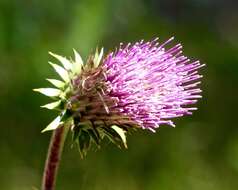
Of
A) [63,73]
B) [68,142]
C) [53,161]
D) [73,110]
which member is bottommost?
[53,161]

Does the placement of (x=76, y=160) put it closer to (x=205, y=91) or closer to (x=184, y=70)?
(x=205, y=91)

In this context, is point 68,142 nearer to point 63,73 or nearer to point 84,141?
point 63,73

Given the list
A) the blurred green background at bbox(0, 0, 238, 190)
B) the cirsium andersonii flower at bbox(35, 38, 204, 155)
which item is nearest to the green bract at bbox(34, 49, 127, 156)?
the cirsium andersonii flower at bbox(35, 38, 204, 155)

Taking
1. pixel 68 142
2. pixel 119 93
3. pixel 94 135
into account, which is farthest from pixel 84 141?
pixel 68 142

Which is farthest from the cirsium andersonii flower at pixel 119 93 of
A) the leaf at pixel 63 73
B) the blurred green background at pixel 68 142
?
the blurred green background at pixel 68 142

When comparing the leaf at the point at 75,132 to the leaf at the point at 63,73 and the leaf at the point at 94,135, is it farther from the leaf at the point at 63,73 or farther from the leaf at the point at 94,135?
the leaf at the point at 63,73
